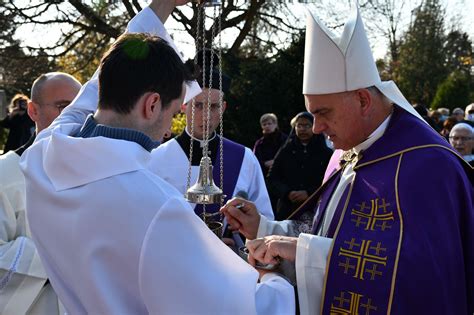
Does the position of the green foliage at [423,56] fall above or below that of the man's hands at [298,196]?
above

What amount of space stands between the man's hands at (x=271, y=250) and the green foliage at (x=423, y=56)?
83.8 ft

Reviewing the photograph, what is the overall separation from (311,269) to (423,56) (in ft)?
90.8

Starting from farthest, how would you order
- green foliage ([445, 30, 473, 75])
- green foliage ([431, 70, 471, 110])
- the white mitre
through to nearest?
green foliage ([445, 30, 473, 75]) → green foliage ([431, 70, 471, 110]) → the white mitre

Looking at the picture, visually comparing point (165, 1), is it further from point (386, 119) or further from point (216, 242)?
point (216, 242)

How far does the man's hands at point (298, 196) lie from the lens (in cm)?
640

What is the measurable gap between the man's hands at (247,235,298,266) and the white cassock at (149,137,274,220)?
1515 millimetres

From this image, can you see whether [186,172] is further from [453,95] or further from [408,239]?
[453,95]

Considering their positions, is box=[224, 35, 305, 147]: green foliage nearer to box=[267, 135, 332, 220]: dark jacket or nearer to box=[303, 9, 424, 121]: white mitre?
box=[267, 135, 332, 220]: dark jacket

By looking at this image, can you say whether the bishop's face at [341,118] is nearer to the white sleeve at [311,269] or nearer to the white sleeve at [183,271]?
the white sleeve at [311,269]

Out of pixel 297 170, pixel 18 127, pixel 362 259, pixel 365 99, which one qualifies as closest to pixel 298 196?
pixel 297 170

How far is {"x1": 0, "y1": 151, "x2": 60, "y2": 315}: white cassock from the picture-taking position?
284 cm

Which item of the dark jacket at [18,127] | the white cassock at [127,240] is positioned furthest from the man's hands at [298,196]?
the white cassock at [127,240]

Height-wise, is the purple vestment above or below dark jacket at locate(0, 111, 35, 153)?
above

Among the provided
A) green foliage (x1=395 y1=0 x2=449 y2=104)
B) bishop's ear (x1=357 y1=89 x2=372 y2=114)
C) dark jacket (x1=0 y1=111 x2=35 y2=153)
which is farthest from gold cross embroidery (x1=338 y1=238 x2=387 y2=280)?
green foliage (x1=395 y1=0 x2=449 y2=104)
